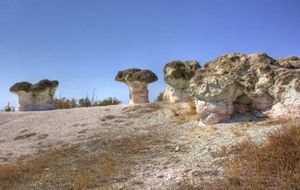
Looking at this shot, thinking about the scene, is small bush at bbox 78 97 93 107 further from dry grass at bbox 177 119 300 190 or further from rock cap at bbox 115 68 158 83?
dry grass at bbox 177 119 300 190

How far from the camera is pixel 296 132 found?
A: 9180mm

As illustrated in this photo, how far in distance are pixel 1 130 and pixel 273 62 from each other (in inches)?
397

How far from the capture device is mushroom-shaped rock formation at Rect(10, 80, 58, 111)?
20.4 metres

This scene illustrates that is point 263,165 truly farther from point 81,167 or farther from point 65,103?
point 65,103

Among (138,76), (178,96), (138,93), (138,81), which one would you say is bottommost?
(178,96)

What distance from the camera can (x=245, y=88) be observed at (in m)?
12.8

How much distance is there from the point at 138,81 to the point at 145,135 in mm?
6977

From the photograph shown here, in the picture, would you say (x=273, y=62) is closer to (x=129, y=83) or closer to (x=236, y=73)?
(x=236, y=73)

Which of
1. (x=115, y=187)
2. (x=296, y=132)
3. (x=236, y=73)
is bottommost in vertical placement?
(x=115, y=187)

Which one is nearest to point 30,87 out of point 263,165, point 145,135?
point 145,135

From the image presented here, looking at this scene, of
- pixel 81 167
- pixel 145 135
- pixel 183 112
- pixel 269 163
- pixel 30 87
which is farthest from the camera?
pixel 30 87

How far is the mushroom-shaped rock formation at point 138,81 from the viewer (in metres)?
19.4

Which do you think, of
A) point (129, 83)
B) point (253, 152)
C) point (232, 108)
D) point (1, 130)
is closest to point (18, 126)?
point (1, 130)

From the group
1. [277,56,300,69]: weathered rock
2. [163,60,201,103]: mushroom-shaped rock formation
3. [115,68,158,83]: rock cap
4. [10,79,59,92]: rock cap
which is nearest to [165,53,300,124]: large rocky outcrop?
[277,56,300,69]: weathered rock
